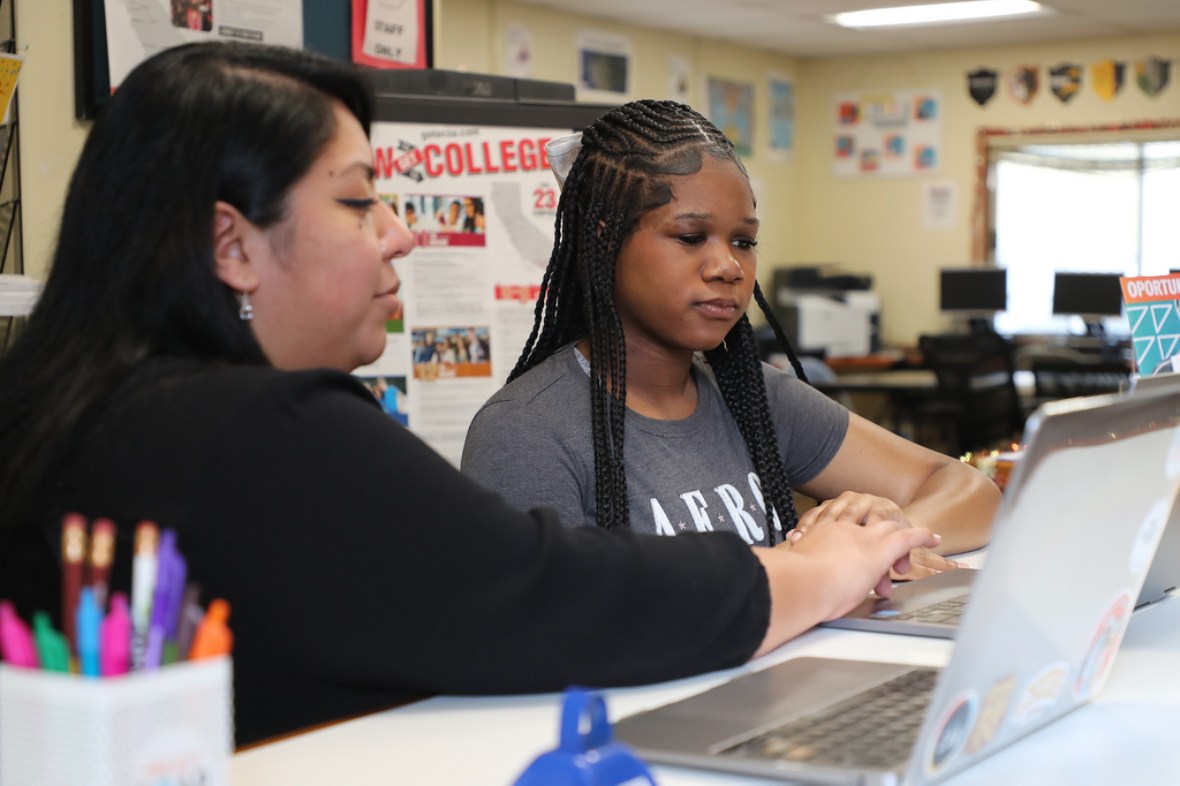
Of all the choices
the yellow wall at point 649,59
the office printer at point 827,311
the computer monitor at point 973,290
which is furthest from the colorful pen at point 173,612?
the computer monitor at point 973,290

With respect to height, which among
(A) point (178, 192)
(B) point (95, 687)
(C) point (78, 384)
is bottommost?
(B) point (95, 687)

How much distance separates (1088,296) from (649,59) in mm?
2818

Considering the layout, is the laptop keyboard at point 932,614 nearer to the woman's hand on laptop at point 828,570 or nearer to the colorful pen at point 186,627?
the woman's hand on laptop at point 828,570

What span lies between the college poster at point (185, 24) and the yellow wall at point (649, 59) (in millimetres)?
2763

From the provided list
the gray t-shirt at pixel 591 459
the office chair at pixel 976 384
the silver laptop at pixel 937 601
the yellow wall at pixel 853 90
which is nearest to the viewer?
the silver laptop at pixel 937 601

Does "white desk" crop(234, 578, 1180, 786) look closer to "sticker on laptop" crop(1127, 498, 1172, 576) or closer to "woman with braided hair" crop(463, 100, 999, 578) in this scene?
"sticker on laptop" crop(1127, 498, 1172, 576)

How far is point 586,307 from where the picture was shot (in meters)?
1.60

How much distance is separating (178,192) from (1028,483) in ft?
1.97

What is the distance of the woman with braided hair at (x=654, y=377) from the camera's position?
147 cm

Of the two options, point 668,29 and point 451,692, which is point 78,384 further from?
point 668,29

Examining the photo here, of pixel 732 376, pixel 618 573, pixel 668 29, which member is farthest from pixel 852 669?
pixel 668 29

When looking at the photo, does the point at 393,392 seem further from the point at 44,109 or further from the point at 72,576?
the point at 72,576

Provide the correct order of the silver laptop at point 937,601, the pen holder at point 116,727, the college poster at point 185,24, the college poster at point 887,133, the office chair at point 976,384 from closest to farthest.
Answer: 1. the pen holder at point 116,727
2. the silver laptop at point 937,601
3. the college poster at point 185,24
4. the office chair at point 976,384
5. the college poster at point 887,133

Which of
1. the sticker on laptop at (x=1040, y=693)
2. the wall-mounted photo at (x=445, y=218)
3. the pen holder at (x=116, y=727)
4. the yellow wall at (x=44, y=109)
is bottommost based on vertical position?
the sticker on laptop at (x=1040, y=693)
